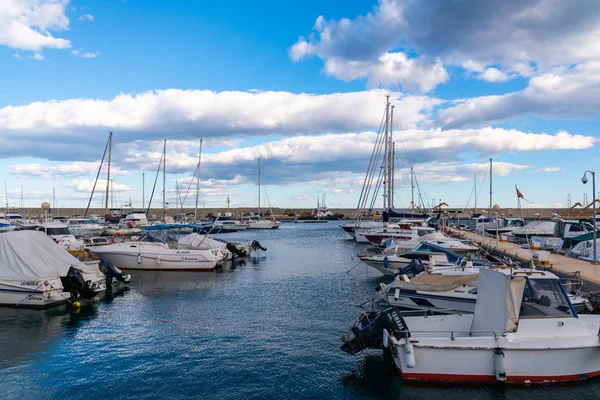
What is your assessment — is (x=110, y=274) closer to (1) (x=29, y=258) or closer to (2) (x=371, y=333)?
(1) (x=29, y=258)

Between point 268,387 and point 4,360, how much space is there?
8.07 meters

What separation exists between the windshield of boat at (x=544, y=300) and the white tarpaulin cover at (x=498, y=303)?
22 centimetres

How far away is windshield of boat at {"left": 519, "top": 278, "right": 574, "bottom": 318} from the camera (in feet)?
36.0

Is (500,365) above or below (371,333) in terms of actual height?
below

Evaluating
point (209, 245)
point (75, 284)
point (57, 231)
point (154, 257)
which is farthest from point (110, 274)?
point (57, 231)

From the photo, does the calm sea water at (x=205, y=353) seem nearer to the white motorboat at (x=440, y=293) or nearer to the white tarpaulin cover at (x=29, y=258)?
the white tarpaulin cover at (x=29, y=258)

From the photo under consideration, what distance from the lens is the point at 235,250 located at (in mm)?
38562

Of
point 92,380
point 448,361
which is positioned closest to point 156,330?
point 92,380

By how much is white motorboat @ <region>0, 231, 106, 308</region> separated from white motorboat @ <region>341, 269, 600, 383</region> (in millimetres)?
14941

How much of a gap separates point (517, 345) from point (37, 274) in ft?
60.6

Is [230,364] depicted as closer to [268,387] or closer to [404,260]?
[268,387]

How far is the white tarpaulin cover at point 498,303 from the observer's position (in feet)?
35.7

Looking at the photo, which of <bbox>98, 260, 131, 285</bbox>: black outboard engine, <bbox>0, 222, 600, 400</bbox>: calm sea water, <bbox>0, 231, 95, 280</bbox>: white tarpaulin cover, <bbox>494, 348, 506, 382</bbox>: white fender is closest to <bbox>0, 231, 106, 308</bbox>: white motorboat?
<bbox>0, 231, 95, 280</bbox>: white tarpaulin cover

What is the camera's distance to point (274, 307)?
795 inches
